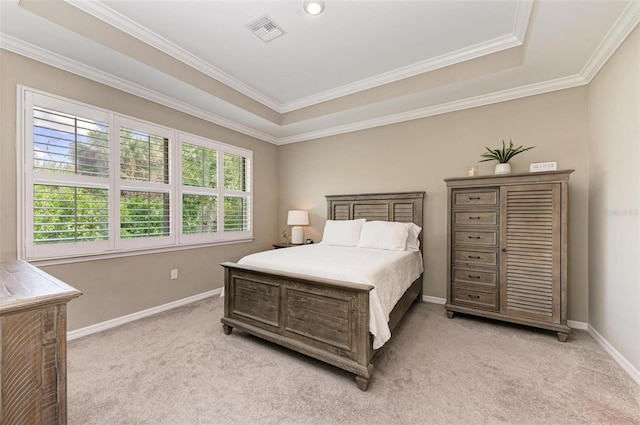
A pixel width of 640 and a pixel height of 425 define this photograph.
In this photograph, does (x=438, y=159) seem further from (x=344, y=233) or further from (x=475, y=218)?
(x=344, y=233)

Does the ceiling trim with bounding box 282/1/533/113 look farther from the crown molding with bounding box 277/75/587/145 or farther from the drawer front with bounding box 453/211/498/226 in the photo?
the drawer front with bounding box 453/211/498/226

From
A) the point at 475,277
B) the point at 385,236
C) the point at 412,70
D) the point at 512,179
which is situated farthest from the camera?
the point at 385,236

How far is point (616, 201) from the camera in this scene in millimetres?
2264

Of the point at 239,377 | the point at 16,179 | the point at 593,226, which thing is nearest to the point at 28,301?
the point at 239,377

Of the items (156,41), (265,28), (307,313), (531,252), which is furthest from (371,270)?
(156,41)

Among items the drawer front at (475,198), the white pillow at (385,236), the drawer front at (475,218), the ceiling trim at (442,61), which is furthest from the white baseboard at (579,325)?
the ceiling trim at (442,61)

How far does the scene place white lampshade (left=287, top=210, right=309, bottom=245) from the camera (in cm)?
454

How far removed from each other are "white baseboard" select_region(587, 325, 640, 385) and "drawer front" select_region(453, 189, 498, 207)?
1501 mm

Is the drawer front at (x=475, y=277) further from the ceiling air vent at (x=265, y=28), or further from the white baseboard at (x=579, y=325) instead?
the ceiling air vent at (x=265, y=28)

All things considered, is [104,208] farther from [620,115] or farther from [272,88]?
[620,115]

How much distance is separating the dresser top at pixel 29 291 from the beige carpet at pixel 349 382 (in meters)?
0.89

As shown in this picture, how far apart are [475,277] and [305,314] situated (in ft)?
6.54

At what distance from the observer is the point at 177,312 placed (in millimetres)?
3258

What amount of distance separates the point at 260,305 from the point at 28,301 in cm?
160
